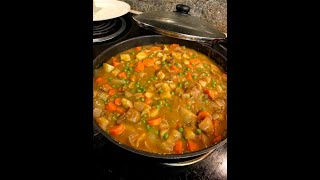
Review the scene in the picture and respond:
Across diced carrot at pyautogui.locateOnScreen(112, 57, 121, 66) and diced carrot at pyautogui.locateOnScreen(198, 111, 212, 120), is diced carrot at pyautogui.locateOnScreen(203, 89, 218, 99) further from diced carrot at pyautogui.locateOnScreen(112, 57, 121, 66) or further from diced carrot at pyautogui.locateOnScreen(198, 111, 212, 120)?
diced carrot at pyautogui.locateOnScreen(112, 57, 121, 66)

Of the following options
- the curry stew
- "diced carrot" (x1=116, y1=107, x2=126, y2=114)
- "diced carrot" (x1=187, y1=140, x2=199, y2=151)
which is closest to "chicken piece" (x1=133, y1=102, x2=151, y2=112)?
the curry stew

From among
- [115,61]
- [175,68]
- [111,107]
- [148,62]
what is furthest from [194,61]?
[111,107]

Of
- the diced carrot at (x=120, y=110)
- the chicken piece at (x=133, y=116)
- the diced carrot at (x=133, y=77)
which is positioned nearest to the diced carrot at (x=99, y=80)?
the diced carrot at (x=133, y=77)

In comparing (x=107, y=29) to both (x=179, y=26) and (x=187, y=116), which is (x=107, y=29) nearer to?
(x=179, y=26)
